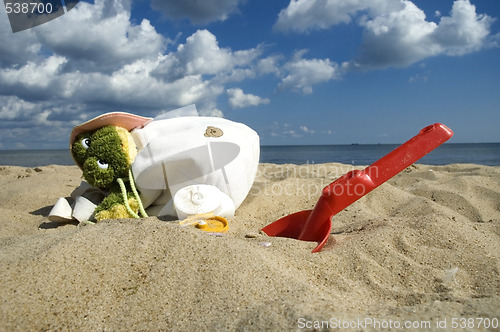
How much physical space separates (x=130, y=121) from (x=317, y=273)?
1.94m

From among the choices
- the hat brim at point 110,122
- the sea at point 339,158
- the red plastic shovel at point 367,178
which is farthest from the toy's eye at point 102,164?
the sea at point 339,158

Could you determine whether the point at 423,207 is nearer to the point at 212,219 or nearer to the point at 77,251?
the point at 212,219

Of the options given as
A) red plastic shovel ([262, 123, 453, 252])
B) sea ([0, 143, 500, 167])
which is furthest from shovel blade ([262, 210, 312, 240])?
sea ([0, 143, 500, 167])

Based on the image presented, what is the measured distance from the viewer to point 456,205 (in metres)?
2.90

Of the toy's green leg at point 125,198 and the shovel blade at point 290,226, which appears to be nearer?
the shovel blade at point 290,226

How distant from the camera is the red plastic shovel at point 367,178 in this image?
1.87 meters

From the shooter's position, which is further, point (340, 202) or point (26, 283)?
point (340, 202)

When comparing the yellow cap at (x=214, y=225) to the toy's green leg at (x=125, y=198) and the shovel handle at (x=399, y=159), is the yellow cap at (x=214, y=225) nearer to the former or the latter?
the toy's green leg at (x=125, y=198)

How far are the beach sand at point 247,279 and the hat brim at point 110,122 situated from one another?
1150 mm

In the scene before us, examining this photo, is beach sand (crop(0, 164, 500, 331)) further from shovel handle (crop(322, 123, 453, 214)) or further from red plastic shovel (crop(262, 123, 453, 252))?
shovel handle (crop(322, 123, 453, 214))

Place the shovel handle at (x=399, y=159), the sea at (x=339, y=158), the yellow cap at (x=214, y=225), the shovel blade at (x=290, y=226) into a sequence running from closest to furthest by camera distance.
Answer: the shovel handle at (x=399, y=159), the yellow cap at (x=214, y=225), the shovel blade at (x=290, y=226), the sea at (x=339, y=158)

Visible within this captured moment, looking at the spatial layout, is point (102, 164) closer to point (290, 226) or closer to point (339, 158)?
point (290, 226)

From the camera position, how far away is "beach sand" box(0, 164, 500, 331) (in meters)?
1.06

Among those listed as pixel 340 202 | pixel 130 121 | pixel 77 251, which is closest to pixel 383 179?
pixel 340 202
